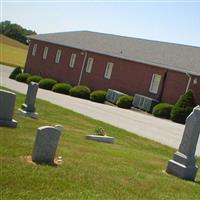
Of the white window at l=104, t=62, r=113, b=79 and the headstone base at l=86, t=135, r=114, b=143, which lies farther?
the white window at l=104, t=62, r=113, b=79

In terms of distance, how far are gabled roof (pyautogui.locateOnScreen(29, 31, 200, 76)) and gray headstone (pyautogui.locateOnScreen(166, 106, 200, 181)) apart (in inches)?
872

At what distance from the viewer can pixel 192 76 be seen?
3309 cm

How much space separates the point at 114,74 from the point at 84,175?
103ft

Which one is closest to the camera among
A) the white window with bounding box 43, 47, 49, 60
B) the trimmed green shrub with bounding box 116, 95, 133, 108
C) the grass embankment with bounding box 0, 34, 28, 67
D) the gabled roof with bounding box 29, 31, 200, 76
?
the trimmed green shrub with bounding box 116, 95, 133, 108

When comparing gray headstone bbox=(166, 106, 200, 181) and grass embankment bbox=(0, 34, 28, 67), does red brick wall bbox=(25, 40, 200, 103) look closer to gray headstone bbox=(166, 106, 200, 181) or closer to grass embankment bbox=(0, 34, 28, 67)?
grass embankment bbox=(0, 34, 28, 67)

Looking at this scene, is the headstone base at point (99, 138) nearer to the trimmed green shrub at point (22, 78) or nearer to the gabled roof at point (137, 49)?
the gabled roof at point (137, 49)

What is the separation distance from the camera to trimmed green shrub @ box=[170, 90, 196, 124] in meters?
30.4

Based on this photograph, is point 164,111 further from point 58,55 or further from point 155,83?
point 58,55

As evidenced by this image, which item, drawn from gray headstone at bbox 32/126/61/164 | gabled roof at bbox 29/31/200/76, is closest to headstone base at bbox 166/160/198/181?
gray headstone at bbox 32/126/61/164

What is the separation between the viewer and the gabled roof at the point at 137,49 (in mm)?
35656

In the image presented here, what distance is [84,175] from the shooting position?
9.12 metres

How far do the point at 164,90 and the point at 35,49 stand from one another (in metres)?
22.8

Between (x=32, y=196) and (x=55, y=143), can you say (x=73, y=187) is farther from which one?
(x=55, y=143)

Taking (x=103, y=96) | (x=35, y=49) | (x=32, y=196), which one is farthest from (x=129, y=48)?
(x=32, y=196)
